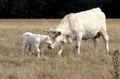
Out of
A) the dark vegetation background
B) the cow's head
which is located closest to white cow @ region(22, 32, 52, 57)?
the cow's head

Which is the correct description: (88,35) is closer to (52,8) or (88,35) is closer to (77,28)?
(77,28)

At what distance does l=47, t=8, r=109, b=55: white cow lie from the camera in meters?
14.6

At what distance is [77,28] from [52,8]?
4639cm

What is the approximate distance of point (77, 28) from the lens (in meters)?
15.3

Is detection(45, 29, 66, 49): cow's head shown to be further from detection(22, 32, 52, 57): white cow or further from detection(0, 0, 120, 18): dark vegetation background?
detection(0, 0, 120, 18): dark vegetation background

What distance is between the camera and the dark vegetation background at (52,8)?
5950 centimetres

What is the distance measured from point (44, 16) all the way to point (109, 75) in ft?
171

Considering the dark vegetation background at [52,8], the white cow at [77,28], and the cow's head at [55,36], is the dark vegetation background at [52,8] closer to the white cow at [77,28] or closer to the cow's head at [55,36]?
the white cow at [77,28]

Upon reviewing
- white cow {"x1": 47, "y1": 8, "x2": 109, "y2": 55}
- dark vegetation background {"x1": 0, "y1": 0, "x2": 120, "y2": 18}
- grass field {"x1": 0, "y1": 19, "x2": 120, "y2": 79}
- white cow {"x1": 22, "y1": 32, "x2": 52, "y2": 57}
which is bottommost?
grass field {"x1": 0, "y1": 19, "x2": 120, "y2": 79}

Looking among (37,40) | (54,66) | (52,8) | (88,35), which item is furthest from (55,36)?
(52,8)

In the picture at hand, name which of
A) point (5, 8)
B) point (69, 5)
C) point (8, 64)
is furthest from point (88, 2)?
point (8, 64)

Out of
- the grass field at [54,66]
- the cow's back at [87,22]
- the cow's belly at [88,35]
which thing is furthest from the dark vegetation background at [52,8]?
the grass field at [54,66]

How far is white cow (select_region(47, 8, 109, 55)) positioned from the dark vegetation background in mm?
42985

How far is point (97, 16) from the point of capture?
16.8m
